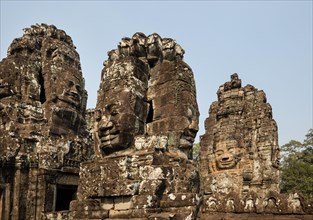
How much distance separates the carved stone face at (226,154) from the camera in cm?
1642

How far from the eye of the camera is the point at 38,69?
11797mm

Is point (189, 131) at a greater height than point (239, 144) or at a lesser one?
lesser

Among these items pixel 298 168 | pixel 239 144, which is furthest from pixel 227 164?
pixel 298 168

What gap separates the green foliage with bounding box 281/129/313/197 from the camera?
27594mm

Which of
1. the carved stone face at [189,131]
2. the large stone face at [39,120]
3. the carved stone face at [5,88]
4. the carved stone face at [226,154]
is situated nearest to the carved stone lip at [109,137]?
the carved stone face at [189,131]

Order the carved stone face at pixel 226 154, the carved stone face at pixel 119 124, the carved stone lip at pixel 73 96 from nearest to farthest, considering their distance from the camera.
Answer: the carved stone face at pixel 119 124 < the carved stone lip at pixel 73 96 < the carved stone face at pixel 226 154

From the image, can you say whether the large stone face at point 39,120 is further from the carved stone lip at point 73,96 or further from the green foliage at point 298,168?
the green foliage at point 298,168

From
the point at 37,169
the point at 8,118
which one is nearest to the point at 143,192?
the point at 37,169

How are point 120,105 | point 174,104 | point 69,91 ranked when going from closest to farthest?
1. point 120,105
2. point 174,104
3. point 69,91

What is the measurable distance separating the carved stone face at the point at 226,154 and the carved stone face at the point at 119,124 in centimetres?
1038

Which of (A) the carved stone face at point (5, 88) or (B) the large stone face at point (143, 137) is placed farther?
(A) the carved stone face at point (5, 88)

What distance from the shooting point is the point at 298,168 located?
97.1ft

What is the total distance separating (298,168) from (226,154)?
48.6 ft

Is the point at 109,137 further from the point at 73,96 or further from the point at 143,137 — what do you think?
the point at 73,96
